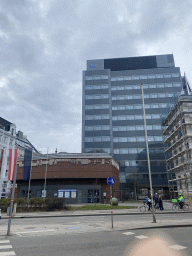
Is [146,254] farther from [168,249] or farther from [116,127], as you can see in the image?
[116,127]

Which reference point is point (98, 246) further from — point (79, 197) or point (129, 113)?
point (129, 113)

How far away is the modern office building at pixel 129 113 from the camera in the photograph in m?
69.4

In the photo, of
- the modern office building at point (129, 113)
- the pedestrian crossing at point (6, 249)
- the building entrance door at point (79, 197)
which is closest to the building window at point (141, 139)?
the modern office building at point (129, 113)

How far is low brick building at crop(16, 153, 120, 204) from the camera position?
38844mm

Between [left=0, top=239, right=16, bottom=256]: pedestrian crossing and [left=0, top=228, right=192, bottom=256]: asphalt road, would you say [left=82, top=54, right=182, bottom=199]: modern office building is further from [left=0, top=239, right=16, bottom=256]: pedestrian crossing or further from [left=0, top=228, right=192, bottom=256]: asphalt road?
[left=0, top=239, right=16, bottom=256]: pedestrian crossing

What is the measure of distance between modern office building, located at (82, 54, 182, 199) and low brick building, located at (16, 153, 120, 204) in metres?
28.9

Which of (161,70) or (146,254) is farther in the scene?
(161,70)

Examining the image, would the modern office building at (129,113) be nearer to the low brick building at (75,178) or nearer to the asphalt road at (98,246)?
the low brick building at (75,178)

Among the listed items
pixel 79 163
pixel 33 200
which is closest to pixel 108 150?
pixel 79 163

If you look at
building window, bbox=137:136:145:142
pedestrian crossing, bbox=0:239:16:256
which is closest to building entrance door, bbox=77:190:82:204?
pedestrian crossing, bbox=0:239:16:256

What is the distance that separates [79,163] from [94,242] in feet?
106

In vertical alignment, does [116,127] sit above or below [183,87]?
below

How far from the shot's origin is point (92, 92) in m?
82.0

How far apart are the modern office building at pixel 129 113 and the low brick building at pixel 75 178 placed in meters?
28.9
